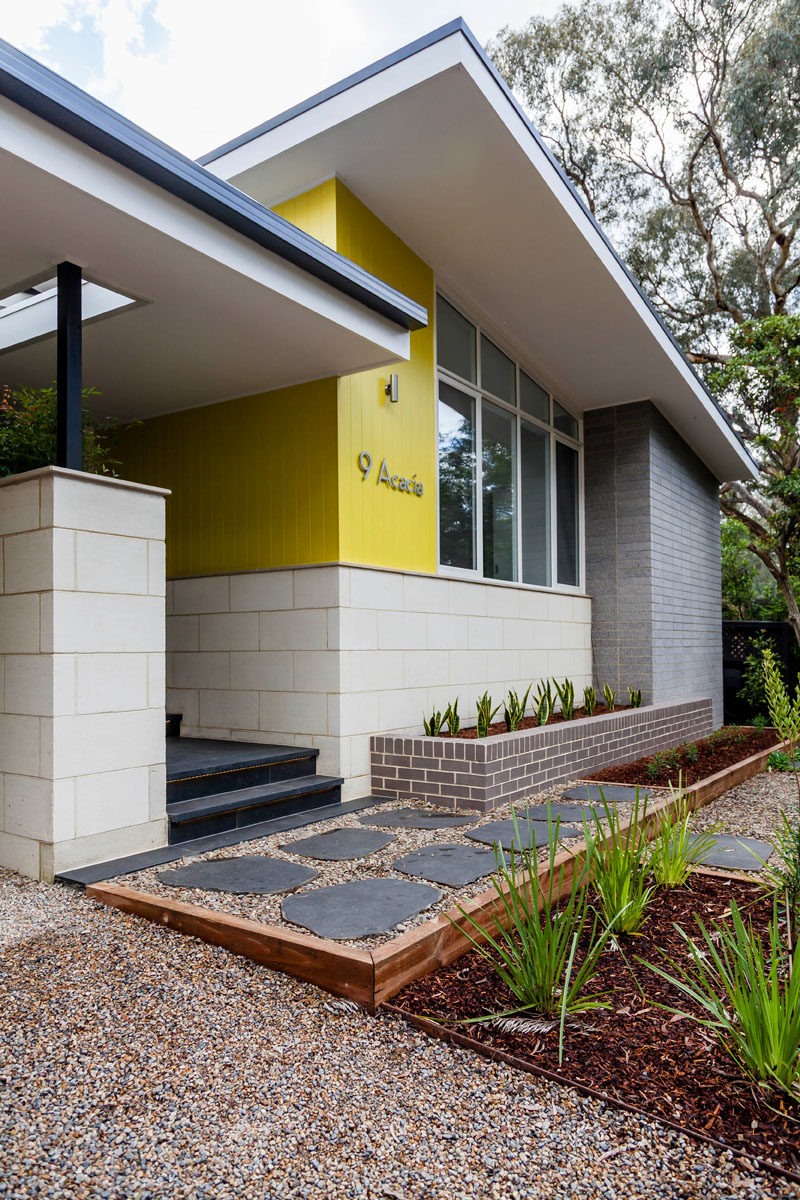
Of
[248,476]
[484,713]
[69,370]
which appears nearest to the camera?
[69,370]

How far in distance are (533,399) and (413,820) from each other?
4911 mm

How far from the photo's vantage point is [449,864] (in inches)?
141

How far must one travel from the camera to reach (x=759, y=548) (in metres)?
14.3

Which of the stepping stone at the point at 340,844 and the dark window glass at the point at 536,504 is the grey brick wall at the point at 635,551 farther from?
the stepping stone at the point at 340,844

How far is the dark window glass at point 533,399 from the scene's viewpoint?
784 cm

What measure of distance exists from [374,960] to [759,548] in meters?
13.7

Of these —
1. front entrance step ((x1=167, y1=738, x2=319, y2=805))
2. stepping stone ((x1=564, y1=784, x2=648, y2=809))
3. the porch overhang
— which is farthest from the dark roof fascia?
stepping stone ((x1=564, y1=784, x2=648, y2=809))

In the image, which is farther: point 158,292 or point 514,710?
point 514,710

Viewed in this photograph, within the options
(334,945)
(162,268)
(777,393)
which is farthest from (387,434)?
(777,393)

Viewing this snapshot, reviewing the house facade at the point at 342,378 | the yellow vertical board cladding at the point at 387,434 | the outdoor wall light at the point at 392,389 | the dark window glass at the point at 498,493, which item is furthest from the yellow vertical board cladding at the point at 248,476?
the dark window glass at the point at 498,493

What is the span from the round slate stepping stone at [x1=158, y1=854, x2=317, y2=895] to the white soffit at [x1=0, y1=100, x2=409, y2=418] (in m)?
2.72

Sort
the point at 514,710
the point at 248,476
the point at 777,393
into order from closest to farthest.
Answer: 1. the point at 248,476
2. the point at 514,710
3. the point at 777,393

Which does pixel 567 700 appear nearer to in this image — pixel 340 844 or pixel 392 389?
pixel 392 389

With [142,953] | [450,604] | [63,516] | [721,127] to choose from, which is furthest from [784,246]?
[142,953]
